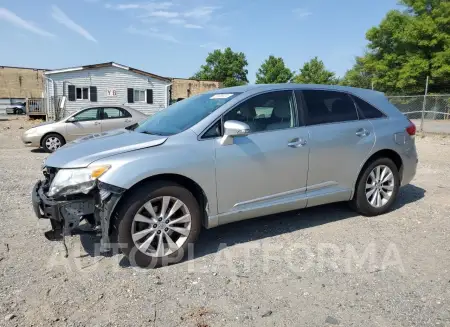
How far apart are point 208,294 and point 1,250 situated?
230 centimetres

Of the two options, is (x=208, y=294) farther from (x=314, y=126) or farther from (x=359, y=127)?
(x=359, y=127)

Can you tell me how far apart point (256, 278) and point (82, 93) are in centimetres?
2680

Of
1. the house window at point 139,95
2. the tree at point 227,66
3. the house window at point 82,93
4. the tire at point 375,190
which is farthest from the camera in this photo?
the tree at point 227,66

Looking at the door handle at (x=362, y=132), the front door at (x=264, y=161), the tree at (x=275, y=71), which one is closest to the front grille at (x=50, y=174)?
the front door at (x=264, y=161)

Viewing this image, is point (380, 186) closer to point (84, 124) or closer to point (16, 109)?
point (84, 124)

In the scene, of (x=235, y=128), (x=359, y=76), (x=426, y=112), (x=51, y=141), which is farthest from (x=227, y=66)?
(x=235, y=128)

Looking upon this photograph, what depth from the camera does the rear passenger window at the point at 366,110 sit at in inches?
185

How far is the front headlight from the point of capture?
3.18m

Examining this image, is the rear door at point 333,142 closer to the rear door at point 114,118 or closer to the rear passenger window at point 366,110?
the rear passenger window at point 366,110

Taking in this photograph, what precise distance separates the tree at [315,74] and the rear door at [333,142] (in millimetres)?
55039

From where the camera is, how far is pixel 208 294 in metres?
3.00

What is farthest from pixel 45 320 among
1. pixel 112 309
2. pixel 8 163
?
pixel 8 163

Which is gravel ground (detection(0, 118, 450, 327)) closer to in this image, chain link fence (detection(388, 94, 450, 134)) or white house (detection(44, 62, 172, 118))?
chain link fence (detection(388, 94, 450, 134))

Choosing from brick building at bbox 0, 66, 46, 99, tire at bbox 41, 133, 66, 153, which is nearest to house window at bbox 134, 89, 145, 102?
tire at bbox 41, 133, 66, 153
